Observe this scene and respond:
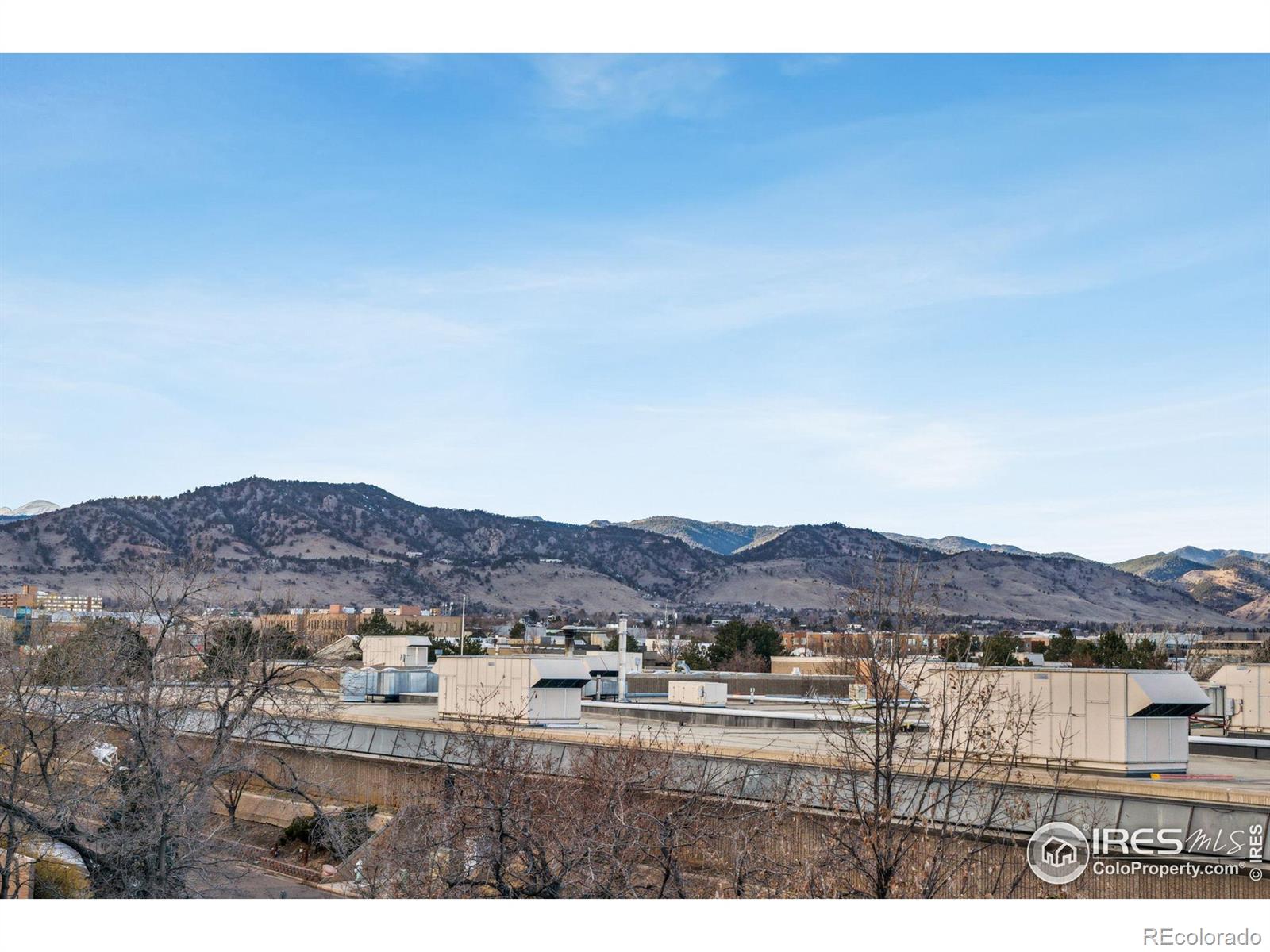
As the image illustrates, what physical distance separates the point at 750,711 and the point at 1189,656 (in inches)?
1372

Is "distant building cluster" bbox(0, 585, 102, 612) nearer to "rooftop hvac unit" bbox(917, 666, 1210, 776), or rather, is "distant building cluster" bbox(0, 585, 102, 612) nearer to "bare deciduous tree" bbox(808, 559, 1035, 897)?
"rooftop hvac unit" bbox(917, 666, 1210, 776)

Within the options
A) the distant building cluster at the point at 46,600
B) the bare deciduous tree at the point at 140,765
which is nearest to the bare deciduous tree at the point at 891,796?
the bare deciduous tree at the point at 140,765

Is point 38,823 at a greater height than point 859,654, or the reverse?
point 859,654

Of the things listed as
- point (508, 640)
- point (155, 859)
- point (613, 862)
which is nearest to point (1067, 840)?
point (613, 862)

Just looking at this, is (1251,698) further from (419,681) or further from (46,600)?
(46,600)

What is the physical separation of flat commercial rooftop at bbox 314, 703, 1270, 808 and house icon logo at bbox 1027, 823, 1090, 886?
93 centimetres

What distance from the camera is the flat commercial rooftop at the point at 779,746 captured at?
56.7ft

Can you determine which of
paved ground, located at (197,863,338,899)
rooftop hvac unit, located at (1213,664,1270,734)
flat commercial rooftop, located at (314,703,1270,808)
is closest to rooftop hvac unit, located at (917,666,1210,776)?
flat commercial rooftop, located at (314,703,1270,808)

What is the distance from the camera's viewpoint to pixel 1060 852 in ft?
49.4

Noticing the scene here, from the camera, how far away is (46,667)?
39.1 meters

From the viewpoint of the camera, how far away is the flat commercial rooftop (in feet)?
56.7

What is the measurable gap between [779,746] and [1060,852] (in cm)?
1500

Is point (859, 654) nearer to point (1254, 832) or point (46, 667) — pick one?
point (1254, 832)
